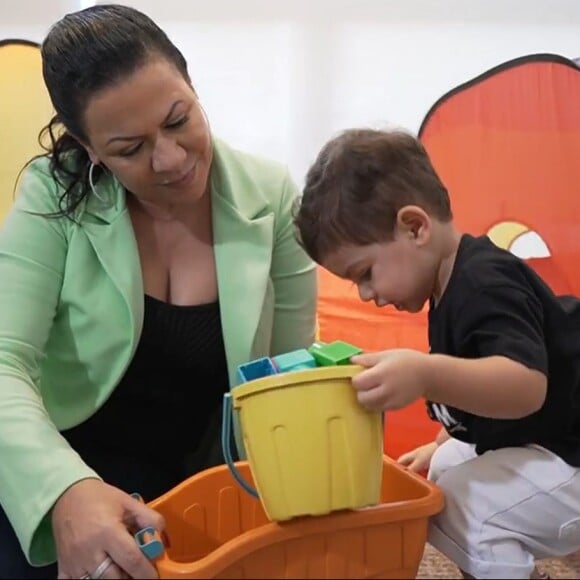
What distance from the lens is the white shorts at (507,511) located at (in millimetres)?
794

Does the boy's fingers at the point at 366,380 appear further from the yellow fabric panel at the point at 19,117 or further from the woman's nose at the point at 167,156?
the yellow fabric panel at the point at 19,117

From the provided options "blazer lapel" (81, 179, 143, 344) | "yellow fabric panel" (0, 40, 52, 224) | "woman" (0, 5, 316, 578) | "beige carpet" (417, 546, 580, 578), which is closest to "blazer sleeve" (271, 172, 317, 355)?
"woman" (0, 5, 316, 578)

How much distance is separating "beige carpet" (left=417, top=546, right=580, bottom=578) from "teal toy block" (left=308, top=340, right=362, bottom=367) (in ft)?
1.35

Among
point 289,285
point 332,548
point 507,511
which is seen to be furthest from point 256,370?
point 289,285

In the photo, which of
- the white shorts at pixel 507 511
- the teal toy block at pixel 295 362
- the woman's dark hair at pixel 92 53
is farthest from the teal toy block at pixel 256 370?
the woman's dark hair at pixel 92 53

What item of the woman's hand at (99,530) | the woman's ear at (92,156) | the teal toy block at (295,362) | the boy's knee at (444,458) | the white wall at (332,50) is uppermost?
the white wall at (332,50)

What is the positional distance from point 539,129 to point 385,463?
0.75 meters

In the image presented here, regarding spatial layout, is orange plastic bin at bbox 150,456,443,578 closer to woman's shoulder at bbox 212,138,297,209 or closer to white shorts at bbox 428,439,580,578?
white shorts at bbox 428,439,580,578

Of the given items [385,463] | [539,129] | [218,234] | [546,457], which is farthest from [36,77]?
[546,457]

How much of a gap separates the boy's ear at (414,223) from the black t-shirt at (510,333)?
4 cm

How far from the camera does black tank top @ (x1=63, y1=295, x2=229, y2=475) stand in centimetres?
101

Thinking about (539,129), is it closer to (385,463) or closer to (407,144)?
(407,144)

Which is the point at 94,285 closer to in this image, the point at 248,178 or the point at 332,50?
the point at 248,178

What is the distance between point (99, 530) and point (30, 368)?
0.28m
